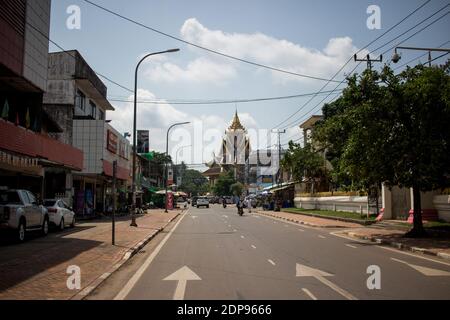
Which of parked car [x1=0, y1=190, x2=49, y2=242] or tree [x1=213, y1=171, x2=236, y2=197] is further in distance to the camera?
tree [x1=213, y1=171, x2=236, y2=197]

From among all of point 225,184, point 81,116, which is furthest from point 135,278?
point 225,184

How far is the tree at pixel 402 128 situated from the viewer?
1912 cm

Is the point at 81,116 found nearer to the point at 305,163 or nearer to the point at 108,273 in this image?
the point at 305,163

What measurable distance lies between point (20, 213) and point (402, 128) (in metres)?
15.1

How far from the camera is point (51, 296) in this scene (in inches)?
340

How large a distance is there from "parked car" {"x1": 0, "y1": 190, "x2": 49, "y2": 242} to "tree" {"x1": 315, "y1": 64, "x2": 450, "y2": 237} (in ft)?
42.1

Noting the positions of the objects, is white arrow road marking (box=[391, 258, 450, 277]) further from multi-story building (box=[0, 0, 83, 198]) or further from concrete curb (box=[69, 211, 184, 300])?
multi-story building (box=[0, 0, 83, 198])

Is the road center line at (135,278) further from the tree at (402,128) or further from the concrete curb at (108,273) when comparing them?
the tree at (402,128)

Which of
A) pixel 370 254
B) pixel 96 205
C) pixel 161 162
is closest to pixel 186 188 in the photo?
pixel 161 162

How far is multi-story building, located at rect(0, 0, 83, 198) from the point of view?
21578 millimetres

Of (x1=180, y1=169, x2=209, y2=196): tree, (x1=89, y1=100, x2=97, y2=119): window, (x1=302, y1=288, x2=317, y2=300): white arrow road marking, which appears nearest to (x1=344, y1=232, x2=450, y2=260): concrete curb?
(x1=302, y1=288, x2=317, y2=300): white arrow road marking

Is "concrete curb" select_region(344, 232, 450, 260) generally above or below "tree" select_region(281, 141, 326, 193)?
below
